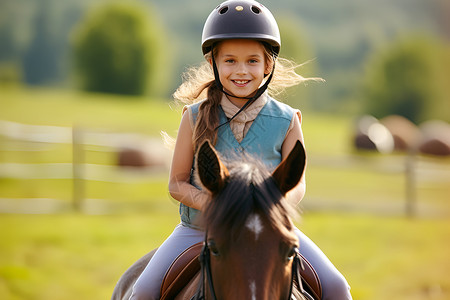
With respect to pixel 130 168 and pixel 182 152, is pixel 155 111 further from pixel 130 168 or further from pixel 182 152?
pixel 182 152

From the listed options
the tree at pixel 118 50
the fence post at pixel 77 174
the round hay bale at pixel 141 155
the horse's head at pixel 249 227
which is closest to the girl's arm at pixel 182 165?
the horse's head at pixel 249 227

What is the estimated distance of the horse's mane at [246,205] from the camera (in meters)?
2.12

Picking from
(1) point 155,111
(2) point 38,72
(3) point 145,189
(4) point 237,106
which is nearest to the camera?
(4) point 237,106

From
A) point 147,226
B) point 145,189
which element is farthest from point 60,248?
point 145,189

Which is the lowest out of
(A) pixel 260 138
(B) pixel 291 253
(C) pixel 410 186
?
(C) pixel 410 186

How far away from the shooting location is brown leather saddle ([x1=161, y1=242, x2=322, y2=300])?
2658mm

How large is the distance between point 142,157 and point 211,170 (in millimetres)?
19361

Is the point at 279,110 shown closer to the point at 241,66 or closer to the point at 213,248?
the point at 241,66

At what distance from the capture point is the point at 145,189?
18.5m

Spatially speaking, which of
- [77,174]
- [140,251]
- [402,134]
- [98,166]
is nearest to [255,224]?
[140,251]

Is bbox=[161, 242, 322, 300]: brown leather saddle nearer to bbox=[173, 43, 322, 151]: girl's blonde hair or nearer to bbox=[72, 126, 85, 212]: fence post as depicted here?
bbox=[173, 43, 322, 151]: girl's blonde hair

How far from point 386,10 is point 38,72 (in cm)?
7295

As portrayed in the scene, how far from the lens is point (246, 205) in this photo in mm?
2133

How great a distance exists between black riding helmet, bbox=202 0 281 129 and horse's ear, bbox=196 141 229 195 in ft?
2.18
